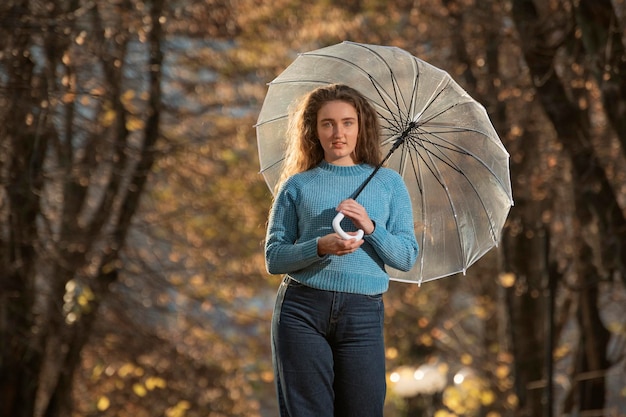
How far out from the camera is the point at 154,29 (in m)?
10.4

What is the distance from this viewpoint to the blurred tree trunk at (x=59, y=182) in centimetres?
787

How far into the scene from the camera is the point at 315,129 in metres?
3.85

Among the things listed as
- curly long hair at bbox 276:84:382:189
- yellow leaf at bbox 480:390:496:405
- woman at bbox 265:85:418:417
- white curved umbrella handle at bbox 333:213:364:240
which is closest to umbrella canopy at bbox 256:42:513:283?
curly long hair at bbox 276:84:382:189

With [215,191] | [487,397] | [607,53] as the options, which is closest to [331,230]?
[607,53]

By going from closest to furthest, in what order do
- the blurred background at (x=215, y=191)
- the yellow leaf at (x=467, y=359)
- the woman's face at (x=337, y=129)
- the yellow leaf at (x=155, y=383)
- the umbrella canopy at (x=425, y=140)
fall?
1. the woman's face at (x=337, y=129)
2. the umbrella canopy at (x=425, y=140)
3. the blurred background at (x=215, y=191)
4. the yellow leaf at (x=155, y=383)
5. the yellow leaf at (x=467, y=359)

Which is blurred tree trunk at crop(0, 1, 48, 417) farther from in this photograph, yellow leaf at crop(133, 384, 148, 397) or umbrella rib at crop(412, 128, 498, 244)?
umbrella rib at crop(412, 128, 498, 244)

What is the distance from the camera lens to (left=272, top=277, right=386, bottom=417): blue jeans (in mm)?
3592

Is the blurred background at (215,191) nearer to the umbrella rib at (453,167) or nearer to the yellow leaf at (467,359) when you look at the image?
the yellow leaf at (467,359)

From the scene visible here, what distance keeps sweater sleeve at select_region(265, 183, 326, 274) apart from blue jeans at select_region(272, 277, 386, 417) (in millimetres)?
98

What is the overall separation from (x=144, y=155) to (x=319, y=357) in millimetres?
7436

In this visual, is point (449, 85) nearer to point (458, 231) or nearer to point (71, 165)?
point (458, 231)

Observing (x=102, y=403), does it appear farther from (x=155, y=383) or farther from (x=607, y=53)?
(x=607, y=53)

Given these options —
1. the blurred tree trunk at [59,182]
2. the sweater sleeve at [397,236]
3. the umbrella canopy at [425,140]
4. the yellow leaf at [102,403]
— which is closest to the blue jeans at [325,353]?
the sweater sleeve at [397,236]

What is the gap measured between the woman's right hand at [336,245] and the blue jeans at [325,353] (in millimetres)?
194
